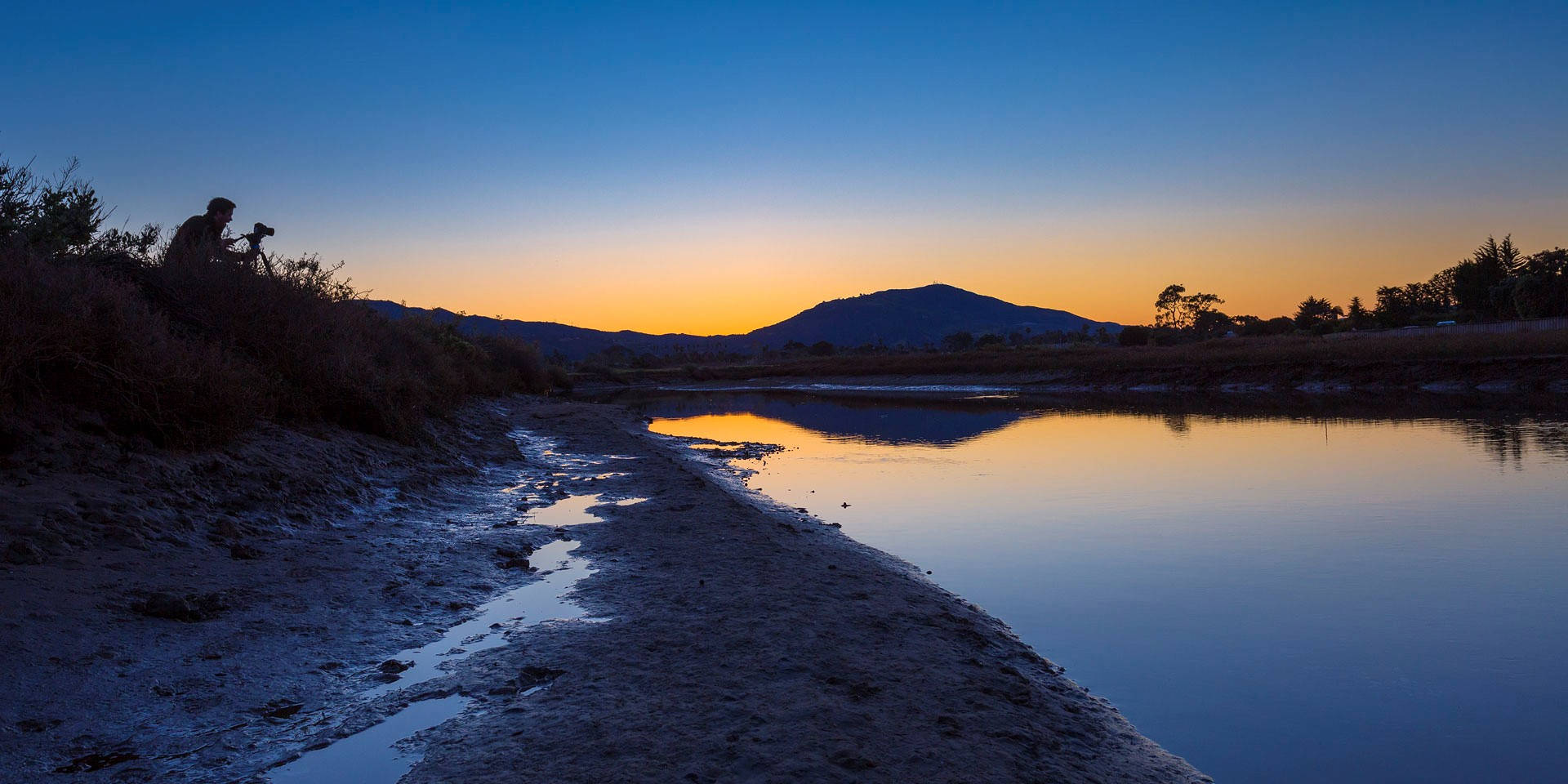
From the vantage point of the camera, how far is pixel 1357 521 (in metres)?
9.06

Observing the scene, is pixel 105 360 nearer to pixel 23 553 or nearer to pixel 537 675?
pixel 23 553

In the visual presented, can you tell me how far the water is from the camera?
4145 mm

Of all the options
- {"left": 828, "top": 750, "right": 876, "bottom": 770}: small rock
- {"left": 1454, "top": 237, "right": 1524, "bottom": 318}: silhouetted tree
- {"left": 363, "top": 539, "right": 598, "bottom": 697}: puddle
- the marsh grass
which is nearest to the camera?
{"left": 828, "top": 750, "right": 876, "bottom": 770}: small rock

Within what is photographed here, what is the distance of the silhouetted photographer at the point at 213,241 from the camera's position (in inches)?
404

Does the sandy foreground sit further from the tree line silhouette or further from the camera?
the tree line silhouette

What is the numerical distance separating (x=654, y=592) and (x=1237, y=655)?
A: 377cm

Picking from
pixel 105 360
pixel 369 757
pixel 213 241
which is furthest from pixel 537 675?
pixel 213 241

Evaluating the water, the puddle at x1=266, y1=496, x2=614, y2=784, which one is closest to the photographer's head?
the puddle at x1=266, y1=496, x2=614, y2=784

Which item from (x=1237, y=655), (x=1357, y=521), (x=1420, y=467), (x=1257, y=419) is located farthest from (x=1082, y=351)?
(x=1237, y=655)

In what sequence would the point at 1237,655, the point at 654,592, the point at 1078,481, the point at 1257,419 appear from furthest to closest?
the point at 1257,419 < the point at 1078,481 < the point at 654,592 < the point at 1237,655

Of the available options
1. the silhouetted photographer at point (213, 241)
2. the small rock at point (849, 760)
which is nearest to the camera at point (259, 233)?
the silhouetted photographer at point (213, 241)

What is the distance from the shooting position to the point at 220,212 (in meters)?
11.2

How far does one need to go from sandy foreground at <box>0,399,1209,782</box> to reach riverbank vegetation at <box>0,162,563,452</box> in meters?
0.53

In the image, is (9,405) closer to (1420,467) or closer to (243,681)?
(243,681)
